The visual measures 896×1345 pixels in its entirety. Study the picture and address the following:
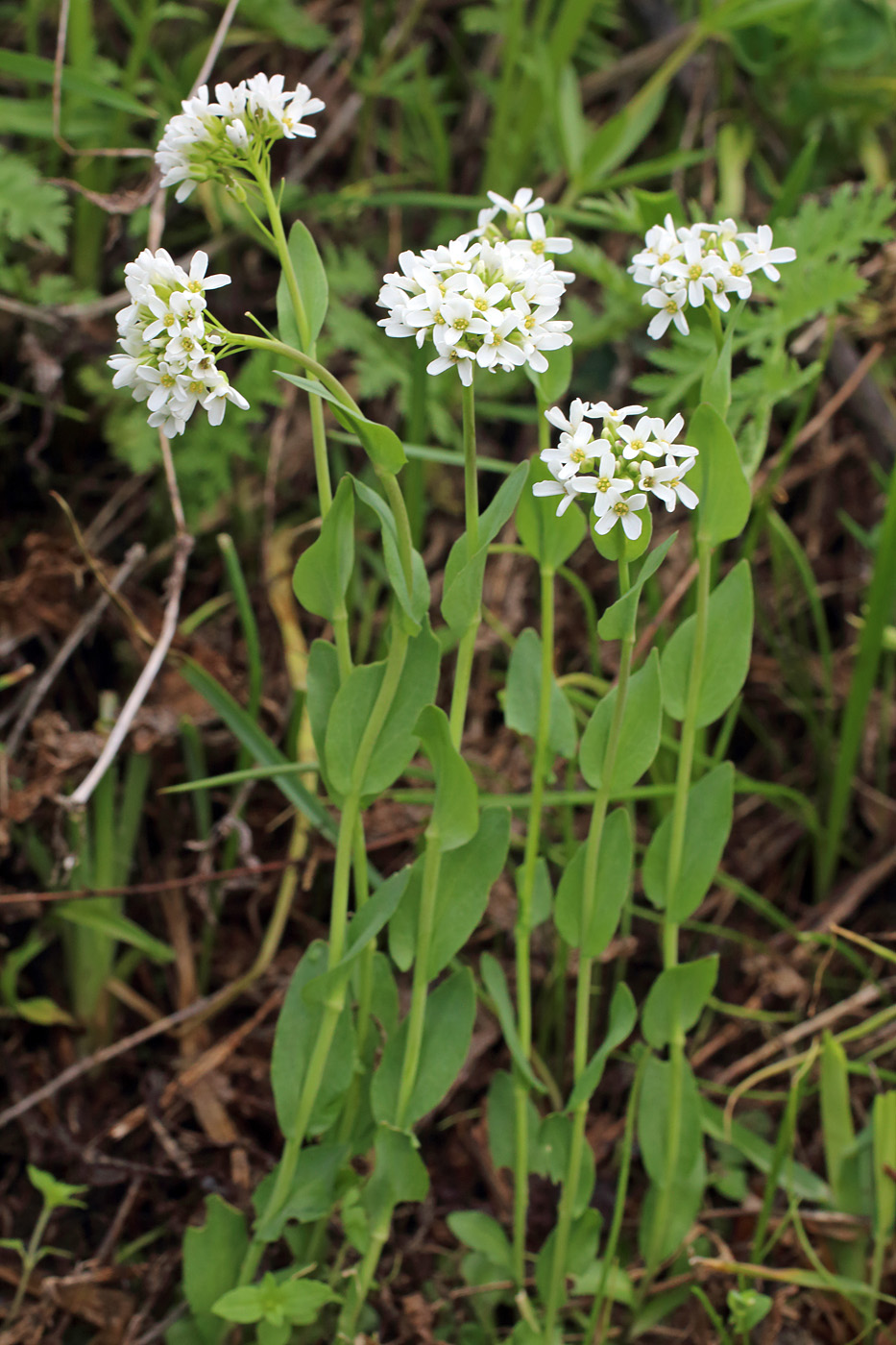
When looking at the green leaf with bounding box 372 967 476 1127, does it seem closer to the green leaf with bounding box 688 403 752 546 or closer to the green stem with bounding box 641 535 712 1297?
the green stem with bounding box 641 535 712 1297

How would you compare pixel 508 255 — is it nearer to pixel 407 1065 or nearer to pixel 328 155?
pixel 407 1065

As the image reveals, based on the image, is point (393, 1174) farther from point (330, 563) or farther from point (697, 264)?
point (697, 264)

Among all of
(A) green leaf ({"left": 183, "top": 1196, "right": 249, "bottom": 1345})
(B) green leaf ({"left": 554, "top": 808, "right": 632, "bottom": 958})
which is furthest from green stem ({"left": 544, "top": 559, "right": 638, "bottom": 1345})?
(A) green leaf ({"left": 183, "top": 1196, "right": 249, "bottom": 1345})

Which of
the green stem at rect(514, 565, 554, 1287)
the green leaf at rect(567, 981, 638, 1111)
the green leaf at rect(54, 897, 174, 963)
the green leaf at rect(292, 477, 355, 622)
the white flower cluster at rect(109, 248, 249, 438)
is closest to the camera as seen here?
the white flower cluster at rect(109, 248, 249, 438)

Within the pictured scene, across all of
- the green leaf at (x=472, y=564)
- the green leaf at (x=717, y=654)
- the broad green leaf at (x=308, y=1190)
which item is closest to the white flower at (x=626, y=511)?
the green leaf at (x=472, y=564)

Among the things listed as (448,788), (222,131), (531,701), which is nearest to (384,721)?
(448,788)

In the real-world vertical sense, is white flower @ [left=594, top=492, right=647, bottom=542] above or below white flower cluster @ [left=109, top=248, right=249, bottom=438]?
below

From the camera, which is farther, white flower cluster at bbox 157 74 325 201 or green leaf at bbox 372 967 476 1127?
green leaf at bbox 372 967 476 1127
